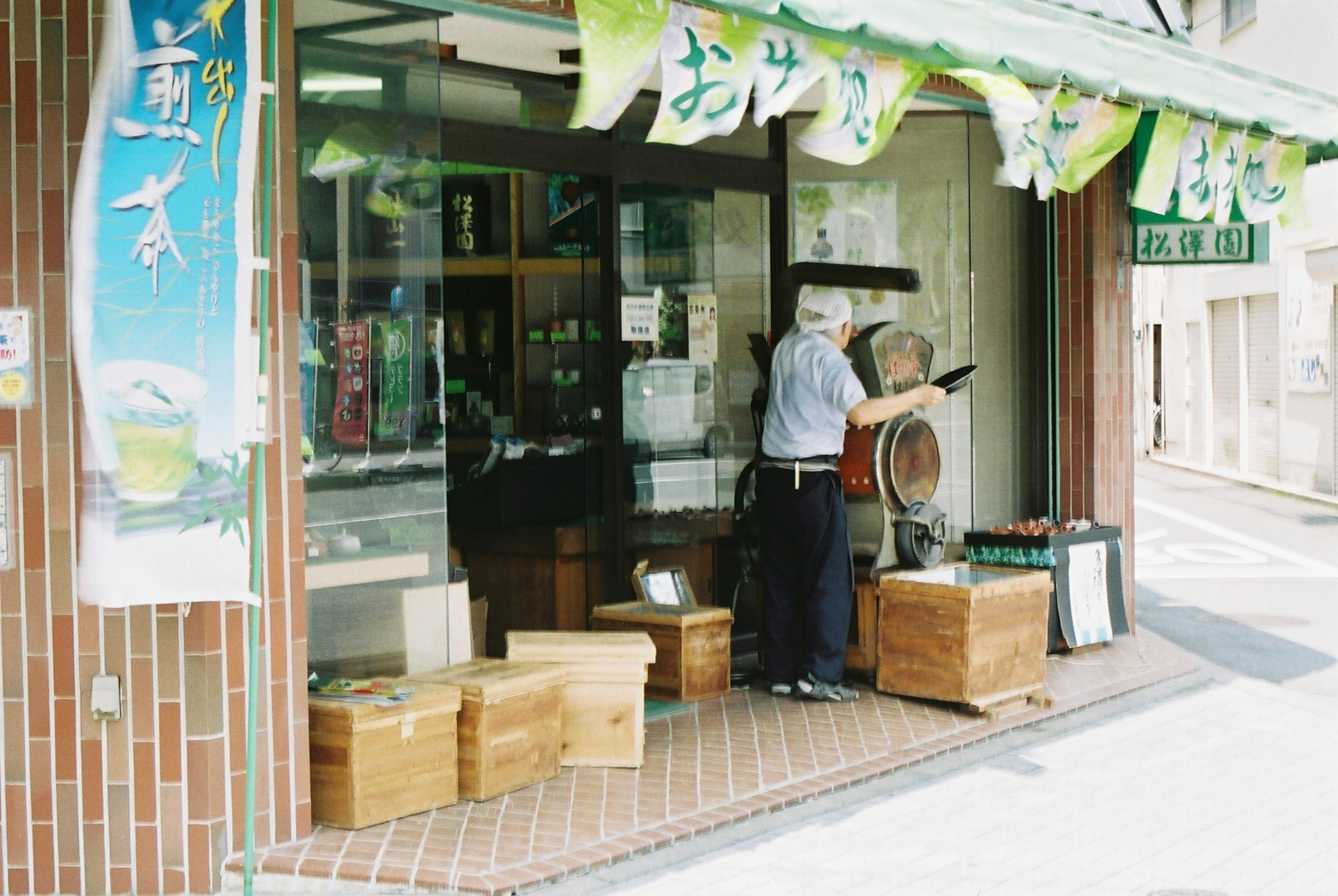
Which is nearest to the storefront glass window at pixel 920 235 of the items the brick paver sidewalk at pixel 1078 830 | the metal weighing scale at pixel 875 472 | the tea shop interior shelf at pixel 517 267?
the metal weighing scale at pixel 875 472

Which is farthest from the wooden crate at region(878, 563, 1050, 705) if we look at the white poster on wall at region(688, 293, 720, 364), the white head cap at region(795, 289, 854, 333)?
the white poster on wall at region(688, 293, 720, 364)

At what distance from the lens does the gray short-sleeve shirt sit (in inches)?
289

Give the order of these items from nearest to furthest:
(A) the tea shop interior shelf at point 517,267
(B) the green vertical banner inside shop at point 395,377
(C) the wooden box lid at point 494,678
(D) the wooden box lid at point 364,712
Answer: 1. (D) the wooden box lid at point 364,712
2. (C) the wooden box lid at point 494,678
3. (B) the green vertical banner inside shop at point 395,377
4. (A) the tea shop interior shelf at point 517,267

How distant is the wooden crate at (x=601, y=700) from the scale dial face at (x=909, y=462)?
214 centimetres

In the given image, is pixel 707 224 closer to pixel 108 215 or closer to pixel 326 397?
pixel 326 397

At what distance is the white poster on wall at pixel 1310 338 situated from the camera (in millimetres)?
22156

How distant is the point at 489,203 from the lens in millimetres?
9180

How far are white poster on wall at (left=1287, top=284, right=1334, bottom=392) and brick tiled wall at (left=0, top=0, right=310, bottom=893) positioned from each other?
2067 centimetres

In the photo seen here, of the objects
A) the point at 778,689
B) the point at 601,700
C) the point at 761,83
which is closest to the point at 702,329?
the point at 778,689

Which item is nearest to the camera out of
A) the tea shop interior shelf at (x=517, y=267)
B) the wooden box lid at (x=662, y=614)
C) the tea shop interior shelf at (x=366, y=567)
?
the tea shop interior shelf at (x=366, y=567)

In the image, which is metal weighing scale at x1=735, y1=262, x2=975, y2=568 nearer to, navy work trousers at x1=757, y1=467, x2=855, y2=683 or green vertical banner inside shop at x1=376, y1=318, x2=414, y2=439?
navy work trousers at x1=757, y1=467, x2=855, y2=683

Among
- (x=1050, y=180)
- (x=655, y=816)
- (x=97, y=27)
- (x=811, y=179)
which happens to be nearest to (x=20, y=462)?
Result: (x=97, y=27)

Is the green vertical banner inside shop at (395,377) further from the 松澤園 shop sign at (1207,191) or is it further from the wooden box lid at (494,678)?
the 松澤園 shop sign at (1207,191)

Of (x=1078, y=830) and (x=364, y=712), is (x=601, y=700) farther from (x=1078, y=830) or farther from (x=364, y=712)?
(x=1078, y=830)
